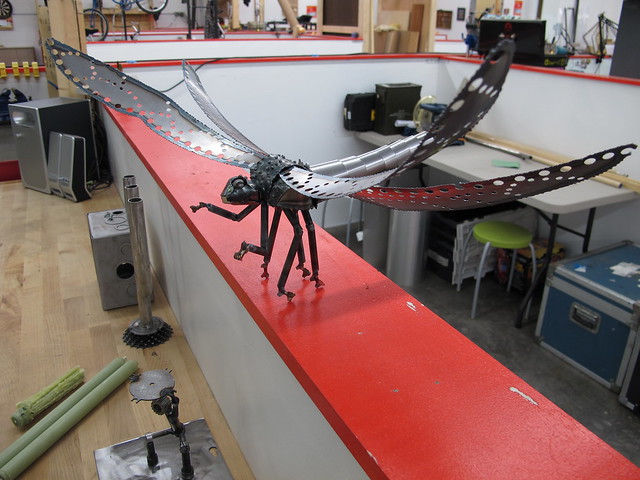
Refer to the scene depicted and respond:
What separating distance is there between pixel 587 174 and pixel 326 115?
110 inches

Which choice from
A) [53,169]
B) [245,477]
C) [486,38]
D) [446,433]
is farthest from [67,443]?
[486,38]

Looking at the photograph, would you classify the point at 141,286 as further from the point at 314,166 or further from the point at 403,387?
the point at 403,387

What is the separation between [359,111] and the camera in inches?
126

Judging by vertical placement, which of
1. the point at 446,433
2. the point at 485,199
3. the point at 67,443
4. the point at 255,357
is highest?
the point at 485,199

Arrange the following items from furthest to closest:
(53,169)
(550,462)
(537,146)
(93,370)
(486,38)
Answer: (486,38) < (537,146) < (53,169) < (93,370) < (550,462)

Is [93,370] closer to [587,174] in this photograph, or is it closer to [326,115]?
[587,174]

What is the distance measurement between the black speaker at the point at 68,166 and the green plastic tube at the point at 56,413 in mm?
1334

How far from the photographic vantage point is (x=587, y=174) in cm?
53

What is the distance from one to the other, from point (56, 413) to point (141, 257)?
39 cm

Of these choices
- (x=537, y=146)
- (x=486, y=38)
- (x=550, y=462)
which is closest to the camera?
(x=550, y=462)

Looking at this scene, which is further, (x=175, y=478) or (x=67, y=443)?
(x=67, y=443)

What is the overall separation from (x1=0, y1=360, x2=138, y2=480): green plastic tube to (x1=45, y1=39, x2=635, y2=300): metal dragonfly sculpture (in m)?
0.58

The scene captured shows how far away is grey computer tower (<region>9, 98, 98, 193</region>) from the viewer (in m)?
2.37

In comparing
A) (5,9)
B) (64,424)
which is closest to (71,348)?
(64,424)
